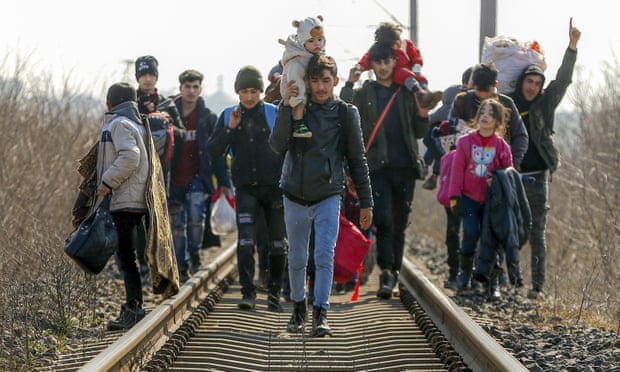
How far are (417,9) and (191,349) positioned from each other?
46.9 feet

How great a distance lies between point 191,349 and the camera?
7.50 metres

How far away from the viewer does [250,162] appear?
31.1 feet

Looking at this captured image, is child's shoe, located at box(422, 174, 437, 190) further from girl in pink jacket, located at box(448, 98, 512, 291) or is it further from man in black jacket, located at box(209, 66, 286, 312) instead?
man in black jacket, located at box(209, 66, 286, 312)

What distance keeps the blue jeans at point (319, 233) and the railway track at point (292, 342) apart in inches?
16.0

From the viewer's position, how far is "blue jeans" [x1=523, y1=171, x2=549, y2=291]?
1105 centimetres

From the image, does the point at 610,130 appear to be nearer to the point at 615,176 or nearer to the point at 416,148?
the point at 615,176

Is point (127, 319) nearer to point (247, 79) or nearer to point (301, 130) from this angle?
point (301, 130)

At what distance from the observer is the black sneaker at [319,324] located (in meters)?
7.92

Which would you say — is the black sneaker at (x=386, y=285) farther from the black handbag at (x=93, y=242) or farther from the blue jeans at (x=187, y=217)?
the black handbag at (x=93, y=242)

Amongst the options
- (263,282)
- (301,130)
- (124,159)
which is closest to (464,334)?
(301,130)

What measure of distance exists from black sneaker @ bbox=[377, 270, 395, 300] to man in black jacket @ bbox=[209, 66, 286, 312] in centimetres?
126

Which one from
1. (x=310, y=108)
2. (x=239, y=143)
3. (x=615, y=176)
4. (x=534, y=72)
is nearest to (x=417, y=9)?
(x=615, y=176)

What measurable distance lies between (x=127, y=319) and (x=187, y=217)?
13.0 feet

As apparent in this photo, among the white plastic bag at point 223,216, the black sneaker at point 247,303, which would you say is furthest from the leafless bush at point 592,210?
the white plastic bag at point 223,216
